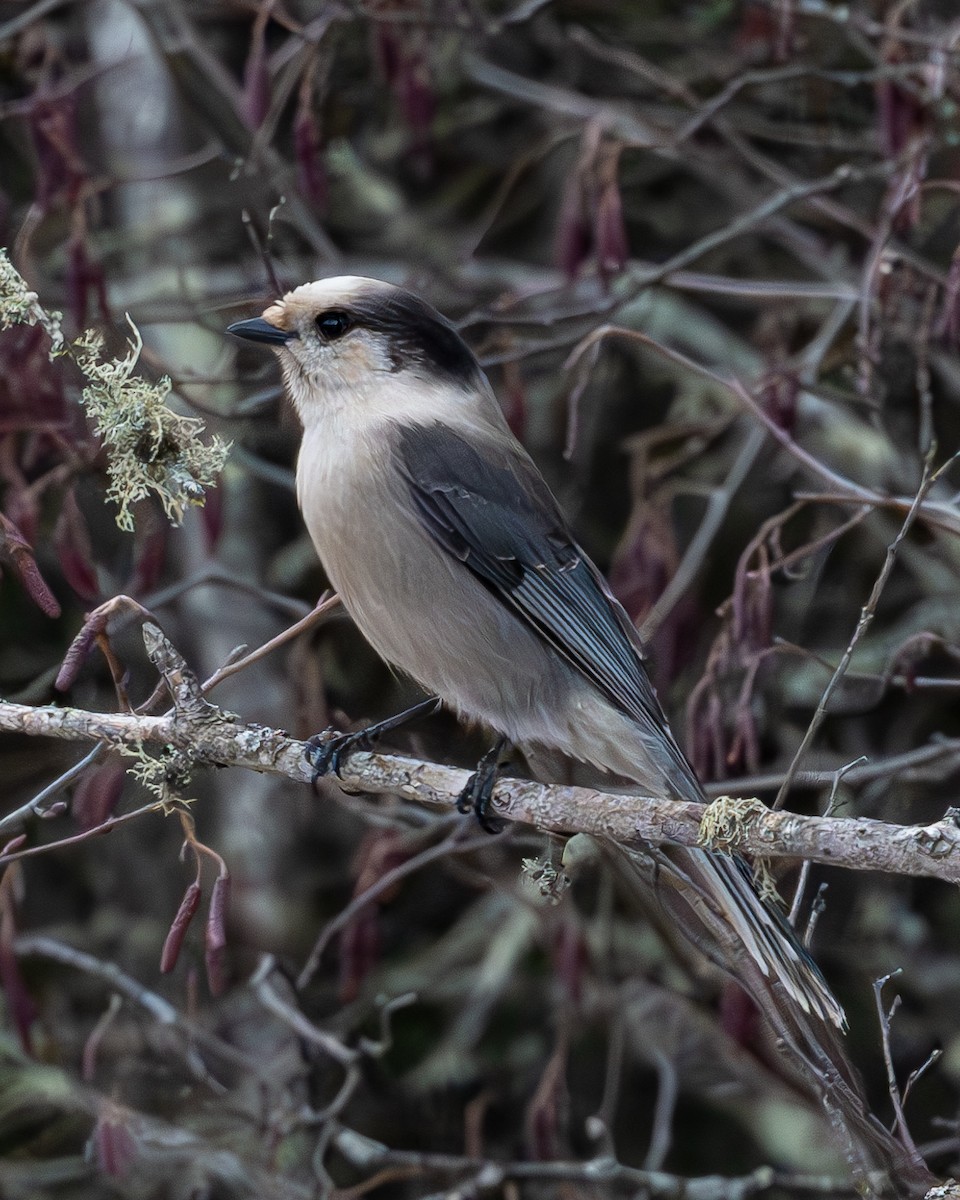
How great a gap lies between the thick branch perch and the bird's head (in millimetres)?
791

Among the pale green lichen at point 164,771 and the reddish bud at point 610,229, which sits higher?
the reddish bud at point 610,229

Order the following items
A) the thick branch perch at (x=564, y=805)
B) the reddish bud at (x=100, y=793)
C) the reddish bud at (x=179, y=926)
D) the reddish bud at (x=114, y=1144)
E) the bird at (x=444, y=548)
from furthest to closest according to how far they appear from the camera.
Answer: the reddish bud at (x=114, y=1144)
the reddish bud at (x=100, y=793)
the bird at (x=444, y=548)
the reddish bud at (x=179, y=926)
the thick branch perch at (x=564, y=805)

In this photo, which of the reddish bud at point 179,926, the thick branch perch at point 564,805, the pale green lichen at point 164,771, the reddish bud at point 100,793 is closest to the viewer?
the thick branch perch at point 564,805

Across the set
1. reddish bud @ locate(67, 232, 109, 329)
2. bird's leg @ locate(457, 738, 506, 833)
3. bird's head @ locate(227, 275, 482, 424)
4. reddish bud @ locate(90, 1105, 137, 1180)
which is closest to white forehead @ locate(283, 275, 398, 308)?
bird's head @ locate(227, 275, 482, 424)

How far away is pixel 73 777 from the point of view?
2.39m

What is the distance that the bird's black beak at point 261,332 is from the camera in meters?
3.02

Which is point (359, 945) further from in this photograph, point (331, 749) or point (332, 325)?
point (332, 325)

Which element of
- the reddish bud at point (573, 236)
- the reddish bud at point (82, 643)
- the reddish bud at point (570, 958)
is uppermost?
the reddish bud at point (82, 643)

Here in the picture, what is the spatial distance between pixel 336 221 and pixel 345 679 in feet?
6.52

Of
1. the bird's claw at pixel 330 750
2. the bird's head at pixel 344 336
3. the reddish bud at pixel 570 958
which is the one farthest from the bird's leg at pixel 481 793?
the reddish bud at pixel 570 958

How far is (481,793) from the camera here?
2.71 m

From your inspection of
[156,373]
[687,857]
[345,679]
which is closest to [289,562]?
[345,679]

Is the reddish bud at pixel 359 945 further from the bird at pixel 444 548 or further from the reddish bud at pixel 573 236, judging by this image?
the reddish bud at pixel 573 236

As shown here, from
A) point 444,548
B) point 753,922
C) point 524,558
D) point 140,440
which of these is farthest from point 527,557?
point 140,440
